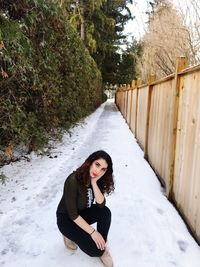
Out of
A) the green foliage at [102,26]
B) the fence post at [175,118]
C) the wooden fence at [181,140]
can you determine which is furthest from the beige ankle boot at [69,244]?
the green foliage at [102,26]

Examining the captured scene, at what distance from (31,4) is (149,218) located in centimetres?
292

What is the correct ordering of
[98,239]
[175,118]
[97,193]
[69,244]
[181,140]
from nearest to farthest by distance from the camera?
[98,239] → [97,193] → [69,244] → [181,140] → [175,118]

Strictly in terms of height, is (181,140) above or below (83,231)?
above

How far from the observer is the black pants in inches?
92.9

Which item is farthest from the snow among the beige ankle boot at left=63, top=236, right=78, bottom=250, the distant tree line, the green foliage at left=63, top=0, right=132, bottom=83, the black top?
the green foliage at left=63, top=0, right=132, bottom=83

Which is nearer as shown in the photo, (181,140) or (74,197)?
(74,197)

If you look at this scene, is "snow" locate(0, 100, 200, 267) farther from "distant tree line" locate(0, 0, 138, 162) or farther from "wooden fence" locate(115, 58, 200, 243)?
"distant tree line" locate(0, 0, 138, 162)

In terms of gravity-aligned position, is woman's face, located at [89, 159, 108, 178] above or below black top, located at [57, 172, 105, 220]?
above

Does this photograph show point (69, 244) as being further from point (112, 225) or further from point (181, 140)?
point (181, 140)

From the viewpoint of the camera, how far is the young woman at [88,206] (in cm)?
233

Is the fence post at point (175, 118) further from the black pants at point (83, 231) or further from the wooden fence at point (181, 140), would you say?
the black pants at point (83, 231)

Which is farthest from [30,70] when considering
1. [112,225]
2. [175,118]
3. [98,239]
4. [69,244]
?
[98,239]

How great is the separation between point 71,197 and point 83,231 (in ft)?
0.97

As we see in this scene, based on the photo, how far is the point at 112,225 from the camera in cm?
310
